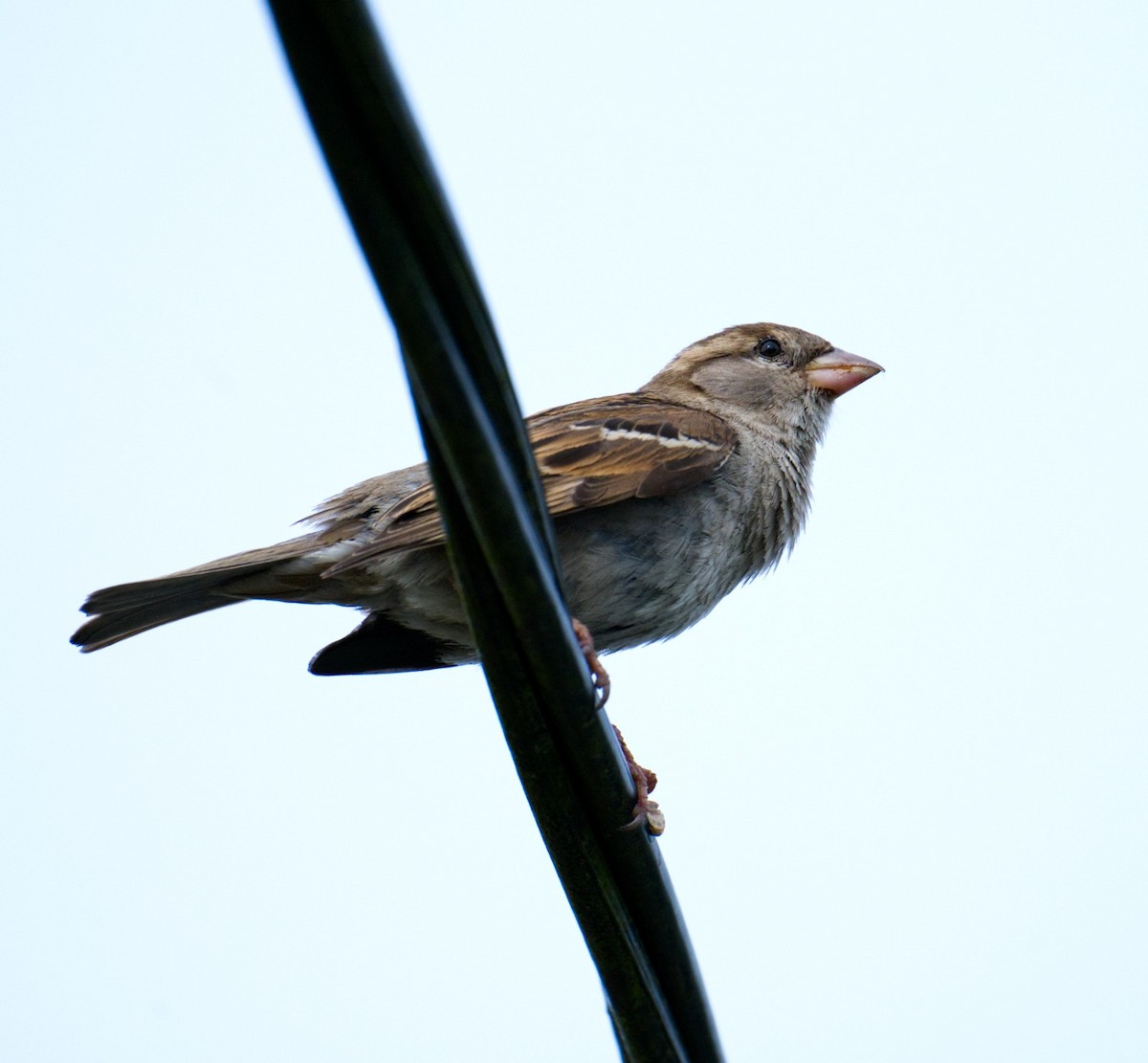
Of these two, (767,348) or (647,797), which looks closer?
(647,797)

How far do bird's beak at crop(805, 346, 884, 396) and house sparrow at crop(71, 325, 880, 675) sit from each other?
0.73 meters

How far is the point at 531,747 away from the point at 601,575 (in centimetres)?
196

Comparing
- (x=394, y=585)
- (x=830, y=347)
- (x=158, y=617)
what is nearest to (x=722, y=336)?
(x=830, y=347)

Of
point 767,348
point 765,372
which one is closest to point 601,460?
point 765,372

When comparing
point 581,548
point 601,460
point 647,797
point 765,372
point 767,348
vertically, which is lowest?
point 647,797

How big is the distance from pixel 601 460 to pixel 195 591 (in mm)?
1307

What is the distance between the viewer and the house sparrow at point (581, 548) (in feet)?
13.9

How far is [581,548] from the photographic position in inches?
167

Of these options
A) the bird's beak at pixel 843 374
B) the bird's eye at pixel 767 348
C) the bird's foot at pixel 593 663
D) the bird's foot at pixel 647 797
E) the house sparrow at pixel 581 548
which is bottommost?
the bird's foot at pixel 647 797

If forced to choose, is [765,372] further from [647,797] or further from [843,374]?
[647,797]

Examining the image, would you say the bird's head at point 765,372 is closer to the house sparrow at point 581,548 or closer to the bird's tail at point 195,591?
the house sparrow at point 581,548

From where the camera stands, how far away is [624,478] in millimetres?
4309

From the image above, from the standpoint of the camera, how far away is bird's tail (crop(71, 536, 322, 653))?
4258 millimetres

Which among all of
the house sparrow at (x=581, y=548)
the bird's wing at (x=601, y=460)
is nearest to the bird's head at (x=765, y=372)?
the house sparrow at (x=581, y=548)
